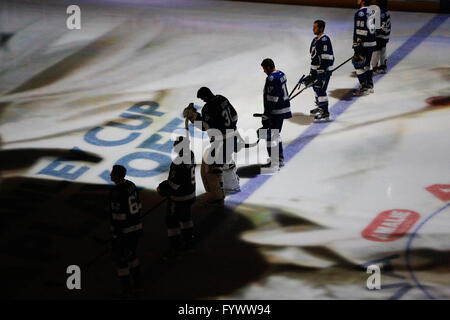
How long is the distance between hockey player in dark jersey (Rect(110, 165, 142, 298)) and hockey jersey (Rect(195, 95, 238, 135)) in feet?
6.43

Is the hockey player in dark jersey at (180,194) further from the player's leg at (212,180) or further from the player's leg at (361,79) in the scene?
the player's leg at (361,79)

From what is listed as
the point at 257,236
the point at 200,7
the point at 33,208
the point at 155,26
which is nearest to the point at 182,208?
the point at 257,236

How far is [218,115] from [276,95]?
1.04 metres

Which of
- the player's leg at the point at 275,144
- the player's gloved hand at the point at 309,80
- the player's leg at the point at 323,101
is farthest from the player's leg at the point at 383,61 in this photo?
the player's leg at the point at 275,144

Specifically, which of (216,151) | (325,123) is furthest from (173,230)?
(325,123)

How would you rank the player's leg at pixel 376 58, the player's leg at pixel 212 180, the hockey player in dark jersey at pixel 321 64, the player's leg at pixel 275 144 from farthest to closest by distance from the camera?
the player's leg at pixel 376 58 < the hockey player in dark jersey at pixel 321 64 < the player's leg at pixel 275 144 < the player's leg at pixel 212 180

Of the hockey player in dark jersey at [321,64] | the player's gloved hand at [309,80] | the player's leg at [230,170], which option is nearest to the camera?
the player's leg at [230,170]

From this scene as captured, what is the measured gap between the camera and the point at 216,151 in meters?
9.24

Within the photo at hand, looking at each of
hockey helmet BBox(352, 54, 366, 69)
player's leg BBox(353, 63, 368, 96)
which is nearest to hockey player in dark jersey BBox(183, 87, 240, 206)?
hockey helmet BBox(352, 54, 366, 69)

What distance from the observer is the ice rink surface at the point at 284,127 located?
27.1 feet

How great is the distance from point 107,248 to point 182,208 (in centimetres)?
108

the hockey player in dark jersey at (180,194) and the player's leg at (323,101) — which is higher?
the player's leg at (323,101)

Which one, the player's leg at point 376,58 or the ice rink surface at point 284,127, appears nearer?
the ice rink surface at point 284,127

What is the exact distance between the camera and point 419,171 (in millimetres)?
9977
